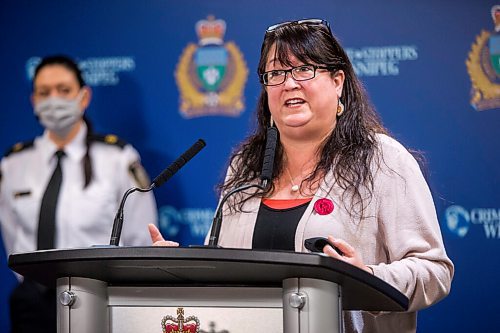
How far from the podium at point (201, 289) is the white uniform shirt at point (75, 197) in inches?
94.7

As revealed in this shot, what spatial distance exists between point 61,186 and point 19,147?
1.08ft

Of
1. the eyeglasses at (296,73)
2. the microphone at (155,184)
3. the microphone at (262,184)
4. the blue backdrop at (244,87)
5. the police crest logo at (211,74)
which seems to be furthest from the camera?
the police crest logo at (211,74)

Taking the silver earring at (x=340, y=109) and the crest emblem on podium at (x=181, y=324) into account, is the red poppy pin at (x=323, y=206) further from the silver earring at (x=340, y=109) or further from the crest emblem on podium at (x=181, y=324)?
the crest emblem on podium at (x=181, y=324)

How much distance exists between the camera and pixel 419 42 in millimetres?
3824

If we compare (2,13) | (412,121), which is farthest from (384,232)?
(2,13)

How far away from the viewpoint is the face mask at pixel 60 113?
4.40 metres

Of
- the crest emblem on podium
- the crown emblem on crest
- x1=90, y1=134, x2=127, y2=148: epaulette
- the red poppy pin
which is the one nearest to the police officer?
x1=90, y1=134, x2=127, y2=148: epaulette

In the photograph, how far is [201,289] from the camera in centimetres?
171

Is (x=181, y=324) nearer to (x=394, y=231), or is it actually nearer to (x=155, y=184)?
(x=155, y=184)

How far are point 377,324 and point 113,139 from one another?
8.23ft

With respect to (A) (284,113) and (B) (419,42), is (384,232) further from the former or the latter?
(B) (419,42)

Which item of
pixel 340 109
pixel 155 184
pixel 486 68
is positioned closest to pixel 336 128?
pixel 340 109

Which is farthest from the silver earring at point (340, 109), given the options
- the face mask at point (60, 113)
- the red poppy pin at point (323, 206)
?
the face mask at point (60, 113)

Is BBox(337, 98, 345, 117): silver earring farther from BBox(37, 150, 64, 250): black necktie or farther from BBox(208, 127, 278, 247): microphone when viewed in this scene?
BBox(37, 150, 64, 250): black necktie
